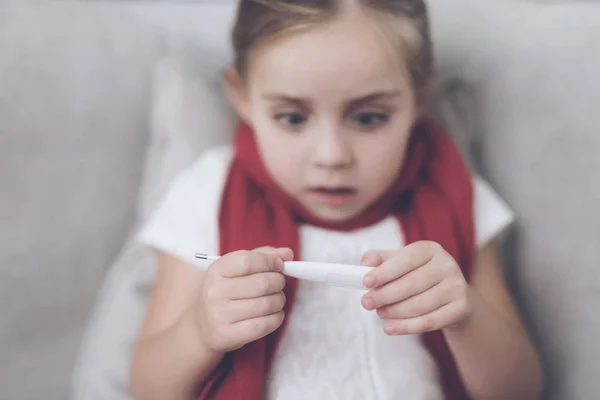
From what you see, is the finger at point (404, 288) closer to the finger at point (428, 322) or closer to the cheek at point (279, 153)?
the finger at point (428, 322)

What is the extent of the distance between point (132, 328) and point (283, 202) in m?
0.26

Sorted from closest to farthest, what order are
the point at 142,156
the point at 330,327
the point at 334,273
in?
the point at 334,273 < the point at 330,327 < the point at 142,156

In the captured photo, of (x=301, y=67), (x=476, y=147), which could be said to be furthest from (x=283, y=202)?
(x=476, y=147)

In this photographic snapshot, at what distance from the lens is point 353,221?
69cm

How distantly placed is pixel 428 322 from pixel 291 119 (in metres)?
0.26

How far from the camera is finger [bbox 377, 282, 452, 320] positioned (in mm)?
553

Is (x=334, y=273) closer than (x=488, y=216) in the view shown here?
Yes

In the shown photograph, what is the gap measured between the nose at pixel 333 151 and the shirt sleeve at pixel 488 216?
208 mm

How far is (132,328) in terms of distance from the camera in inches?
29.2

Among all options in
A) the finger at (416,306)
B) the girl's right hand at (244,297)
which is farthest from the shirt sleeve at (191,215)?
the finger at (416,306)

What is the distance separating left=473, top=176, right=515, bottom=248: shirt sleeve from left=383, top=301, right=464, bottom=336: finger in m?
0.17

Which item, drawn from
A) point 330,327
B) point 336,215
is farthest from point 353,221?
point 330,327

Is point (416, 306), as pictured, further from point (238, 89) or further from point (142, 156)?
point (142, 156)

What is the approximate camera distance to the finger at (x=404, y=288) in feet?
1.77
